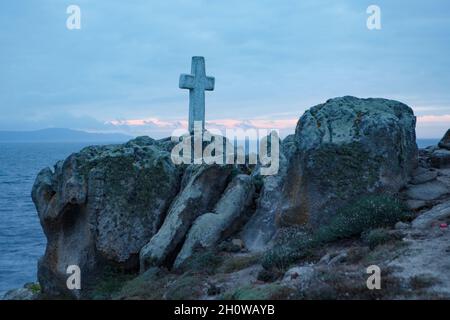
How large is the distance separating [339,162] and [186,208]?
5.46 m

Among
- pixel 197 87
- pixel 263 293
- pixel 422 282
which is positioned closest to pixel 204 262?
pixel 263 293

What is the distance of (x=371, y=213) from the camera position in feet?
48.9

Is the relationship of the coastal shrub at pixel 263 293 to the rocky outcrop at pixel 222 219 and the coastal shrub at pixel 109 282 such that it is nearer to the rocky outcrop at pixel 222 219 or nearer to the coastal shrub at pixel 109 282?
the rocky outcrop at pixel 222 219

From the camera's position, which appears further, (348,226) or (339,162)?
(339,162)

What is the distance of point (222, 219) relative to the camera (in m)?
18.2

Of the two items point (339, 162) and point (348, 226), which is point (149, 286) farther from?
point (339, 162)

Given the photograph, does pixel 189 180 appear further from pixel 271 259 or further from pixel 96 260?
pixel 271 259

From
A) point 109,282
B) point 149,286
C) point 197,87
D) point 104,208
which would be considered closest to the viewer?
point 149,286

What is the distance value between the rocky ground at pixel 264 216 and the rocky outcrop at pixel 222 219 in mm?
48

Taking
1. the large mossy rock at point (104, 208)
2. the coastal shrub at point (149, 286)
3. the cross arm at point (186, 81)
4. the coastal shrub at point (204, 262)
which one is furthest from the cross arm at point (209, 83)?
the coastal shrub at point (149, 286)
